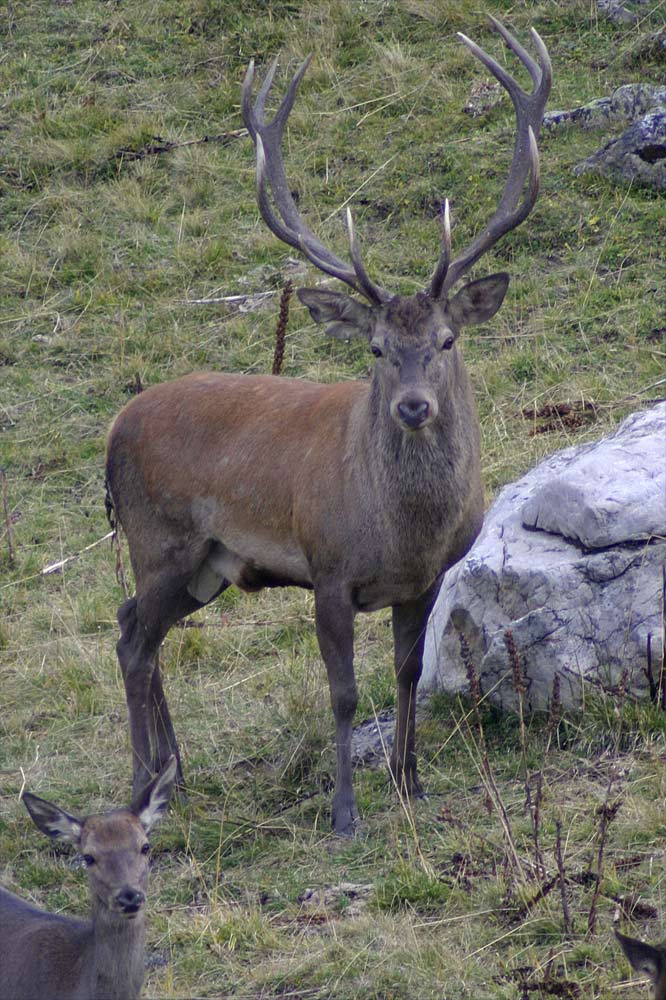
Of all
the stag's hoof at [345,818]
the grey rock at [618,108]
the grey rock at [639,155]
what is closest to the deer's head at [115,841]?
the stag's hoof at [345,818]

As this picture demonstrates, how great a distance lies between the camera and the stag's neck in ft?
14.9

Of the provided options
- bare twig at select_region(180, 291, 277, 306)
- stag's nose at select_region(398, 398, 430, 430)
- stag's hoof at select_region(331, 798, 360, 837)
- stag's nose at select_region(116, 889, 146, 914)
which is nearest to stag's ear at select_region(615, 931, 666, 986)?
stag's nose at select_region(116, 889, 146, 914)

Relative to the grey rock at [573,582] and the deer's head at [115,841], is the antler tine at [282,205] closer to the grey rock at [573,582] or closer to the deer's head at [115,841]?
the grey rock at [573,582]

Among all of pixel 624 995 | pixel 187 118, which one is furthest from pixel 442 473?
pixel 187 118

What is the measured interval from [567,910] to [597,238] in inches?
244

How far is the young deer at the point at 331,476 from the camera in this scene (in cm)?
586

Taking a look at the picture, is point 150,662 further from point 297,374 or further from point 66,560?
point 297,374

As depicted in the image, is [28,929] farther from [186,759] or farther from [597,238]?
[597,238]

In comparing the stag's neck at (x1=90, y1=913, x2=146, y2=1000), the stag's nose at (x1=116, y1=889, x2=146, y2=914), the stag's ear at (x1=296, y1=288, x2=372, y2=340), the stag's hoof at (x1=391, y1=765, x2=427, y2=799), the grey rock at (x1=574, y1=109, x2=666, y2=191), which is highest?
the stag's ear at (x1=296, y1=288, x2=372, y2=340)

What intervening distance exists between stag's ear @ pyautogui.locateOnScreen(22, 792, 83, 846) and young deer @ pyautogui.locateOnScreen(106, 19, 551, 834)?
1458 millimetres

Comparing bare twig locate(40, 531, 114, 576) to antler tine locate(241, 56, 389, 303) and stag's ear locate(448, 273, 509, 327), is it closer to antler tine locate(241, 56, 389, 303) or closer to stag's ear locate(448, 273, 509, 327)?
antler tine locate(241, 56, 389, 303)

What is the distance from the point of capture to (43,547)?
28.6 ft

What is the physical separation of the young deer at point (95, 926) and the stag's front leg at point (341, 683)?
3.95 feet

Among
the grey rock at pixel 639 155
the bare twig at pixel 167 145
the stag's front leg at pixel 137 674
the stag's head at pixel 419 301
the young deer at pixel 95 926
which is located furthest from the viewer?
the bare twig at pixel 167 145
